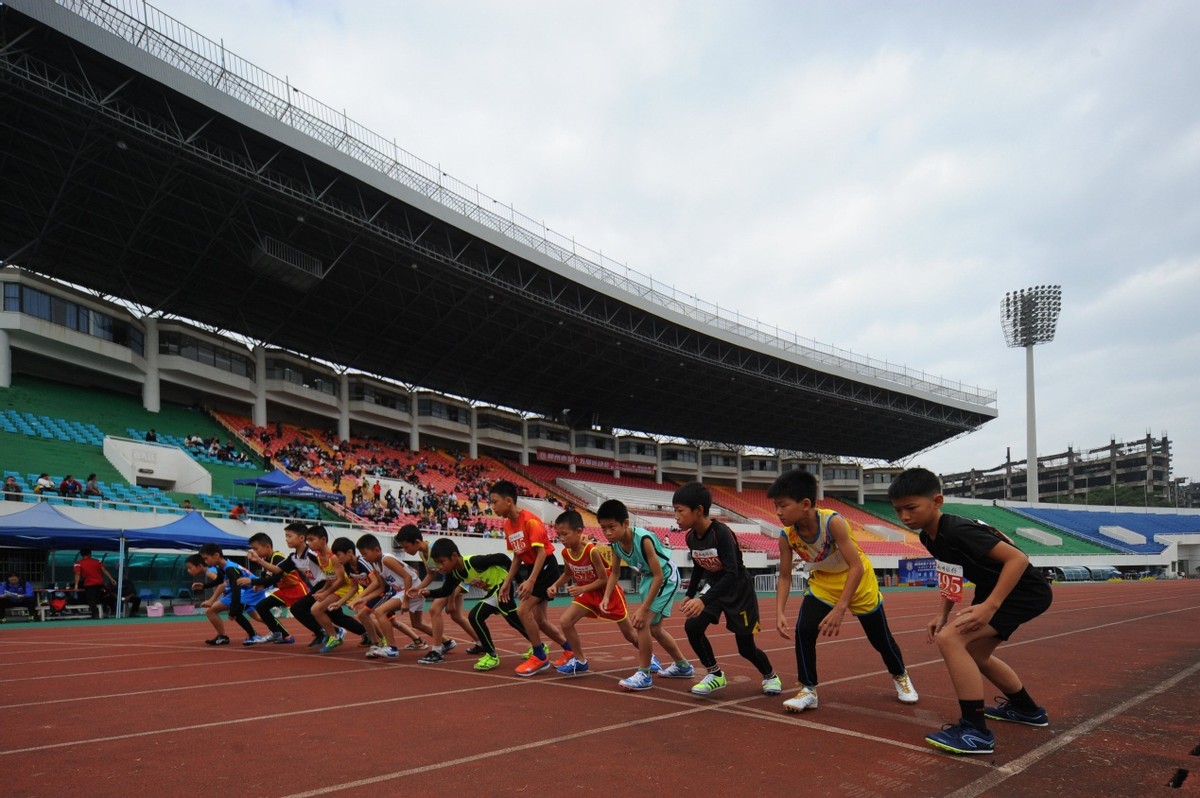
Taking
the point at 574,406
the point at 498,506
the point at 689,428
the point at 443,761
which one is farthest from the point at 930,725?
the point at 689,428

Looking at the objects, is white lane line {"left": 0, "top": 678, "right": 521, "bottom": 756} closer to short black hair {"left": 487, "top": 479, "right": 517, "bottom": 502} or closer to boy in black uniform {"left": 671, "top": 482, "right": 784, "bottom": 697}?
short black hair {"left": 487, "top": 479, "right": 517, "bottom": 502}

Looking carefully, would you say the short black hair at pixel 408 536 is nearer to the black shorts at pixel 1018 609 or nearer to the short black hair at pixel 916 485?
the short black hair at pixel 916 485

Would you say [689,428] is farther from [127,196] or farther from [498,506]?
[498,506]

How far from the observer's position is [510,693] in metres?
6.42

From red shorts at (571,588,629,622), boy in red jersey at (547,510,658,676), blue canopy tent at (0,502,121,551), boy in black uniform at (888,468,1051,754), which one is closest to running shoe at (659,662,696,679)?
boy in red jersey at (547,510,658,676)

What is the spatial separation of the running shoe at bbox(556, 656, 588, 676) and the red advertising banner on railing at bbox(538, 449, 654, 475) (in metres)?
44.4

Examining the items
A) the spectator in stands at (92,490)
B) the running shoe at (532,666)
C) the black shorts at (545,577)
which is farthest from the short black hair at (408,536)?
the spectator in stands at (92,490)

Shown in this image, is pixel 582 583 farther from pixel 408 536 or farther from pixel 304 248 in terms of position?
pixel 304 248

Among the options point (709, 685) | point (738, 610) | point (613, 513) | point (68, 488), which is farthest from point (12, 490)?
point (738, 610)

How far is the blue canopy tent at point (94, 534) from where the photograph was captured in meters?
15.8

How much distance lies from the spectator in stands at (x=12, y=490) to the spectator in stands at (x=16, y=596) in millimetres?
2034

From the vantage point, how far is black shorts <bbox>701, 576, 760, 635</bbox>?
5.89 m

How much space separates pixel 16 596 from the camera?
1633 cm

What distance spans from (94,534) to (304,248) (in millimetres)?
16387
